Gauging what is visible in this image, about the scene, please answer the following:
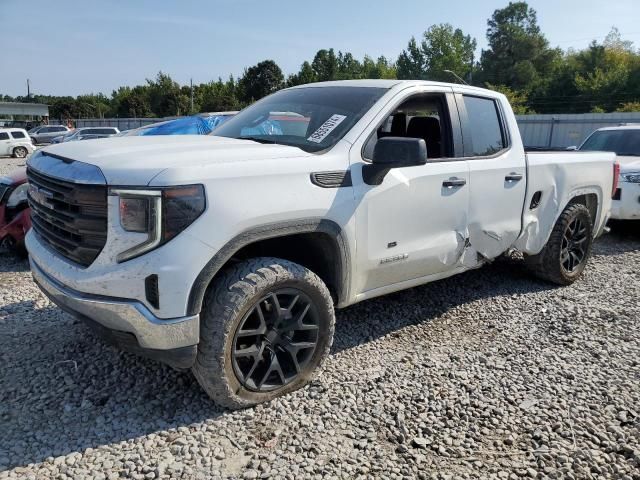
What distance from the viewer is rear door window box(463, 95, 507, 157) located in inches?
160

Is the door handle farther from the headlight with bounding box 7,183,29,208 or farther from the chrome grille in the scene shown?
the headlight with bounding box 7,183,29,208

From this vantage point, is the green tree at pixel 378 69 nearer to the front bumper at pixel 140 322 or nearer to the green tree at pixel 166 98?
the green tree at pixel 166 98

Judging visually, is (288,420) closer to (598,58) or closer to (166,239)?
(166,239)

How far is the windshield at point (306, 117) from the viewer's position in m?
3.29

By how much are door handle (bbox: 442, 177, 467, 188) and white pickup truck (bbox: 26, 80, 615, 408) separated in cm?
1

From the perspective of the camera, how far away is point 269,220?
2.77m

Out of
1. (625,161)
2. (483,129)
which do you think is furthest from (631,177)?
(483,129)

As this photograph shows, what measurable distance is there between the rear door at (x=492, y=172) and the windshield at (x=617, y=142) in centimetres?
541

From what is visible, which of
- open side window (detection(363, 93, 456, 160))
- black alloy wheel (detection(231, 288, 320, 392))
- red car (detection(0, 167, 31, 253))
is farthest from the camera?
red car (detection(0, 167, 31, 253))

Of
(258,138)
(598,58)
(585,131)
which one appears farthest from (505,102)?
(598,58)

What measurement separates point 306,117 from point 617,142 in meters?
7.54

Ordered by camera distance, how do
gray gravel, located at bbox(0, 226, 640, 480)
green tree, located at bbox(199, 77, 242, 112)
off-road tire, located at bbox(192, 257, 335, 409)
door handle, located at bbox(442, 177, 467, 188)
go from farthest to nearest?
green tree, located at bbox(199, 77, 242, 112) → door handle, located at bbox(442, 177, 467, 188) → off-road tire, located at bbox(192, 257, 335, 409) → gray gravel, located at bbox(0, 226, 640, 480)

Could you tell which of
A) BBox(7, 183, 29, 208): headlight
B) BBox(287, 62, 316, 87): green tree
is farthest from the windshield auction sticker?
BBox(287, 62, 316, 87): green tree

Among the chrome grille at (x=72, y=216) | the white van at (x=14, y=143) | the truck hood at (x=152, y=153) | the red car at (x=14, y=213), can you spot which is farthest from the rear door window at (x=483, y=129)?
the white van at (x=14, y=143)
